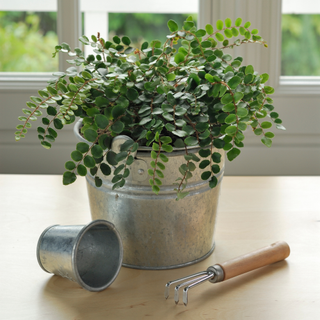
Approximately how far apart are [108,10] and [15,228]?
1.06 meters

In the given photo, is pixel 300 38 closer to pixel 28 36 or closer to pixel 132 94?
pixel 28 36

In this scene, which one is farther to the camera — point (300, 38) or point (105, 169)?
point (300, 38)

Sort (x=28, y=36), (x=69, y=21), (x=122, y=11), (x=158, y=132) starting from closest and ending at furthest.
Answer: (x=158, y=132), (x=69, y=21), (x=122, y=11), (x=28, y=36)

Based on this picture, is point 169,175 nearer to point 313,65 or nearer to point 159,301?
point 159,301

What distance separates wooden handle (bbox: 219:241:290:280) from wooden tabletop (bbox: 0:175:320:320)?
1 cm

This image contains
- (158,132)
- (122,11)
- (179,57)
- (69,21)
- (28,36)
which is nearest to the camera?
(158,132)

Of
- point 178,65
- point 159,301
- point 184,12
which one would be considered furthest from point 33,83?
point 159,301

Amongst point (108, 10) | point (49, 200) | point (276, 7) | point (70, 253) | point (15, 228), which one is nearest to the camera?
point (70, 253)

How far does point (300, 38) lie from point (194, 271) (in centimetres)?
134

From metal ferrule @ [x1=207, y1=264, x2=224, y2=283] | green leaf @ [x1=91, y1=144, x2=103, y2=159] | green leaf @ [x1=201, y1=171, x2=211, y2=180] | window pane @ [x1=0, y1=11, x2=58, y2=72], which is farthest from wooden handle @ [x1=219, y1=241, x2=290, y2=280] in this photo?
window pane @ [x1=0, y1=11, x2=58, y2=72]

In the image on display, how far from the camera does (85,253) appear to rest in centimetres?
57

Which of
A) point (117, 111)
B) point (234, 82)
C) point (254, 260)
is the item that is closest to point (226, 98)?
point (234, 82)

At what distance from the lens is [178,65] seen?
23.0 inches

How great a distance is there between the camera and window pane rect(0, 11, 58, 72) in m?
1.60
